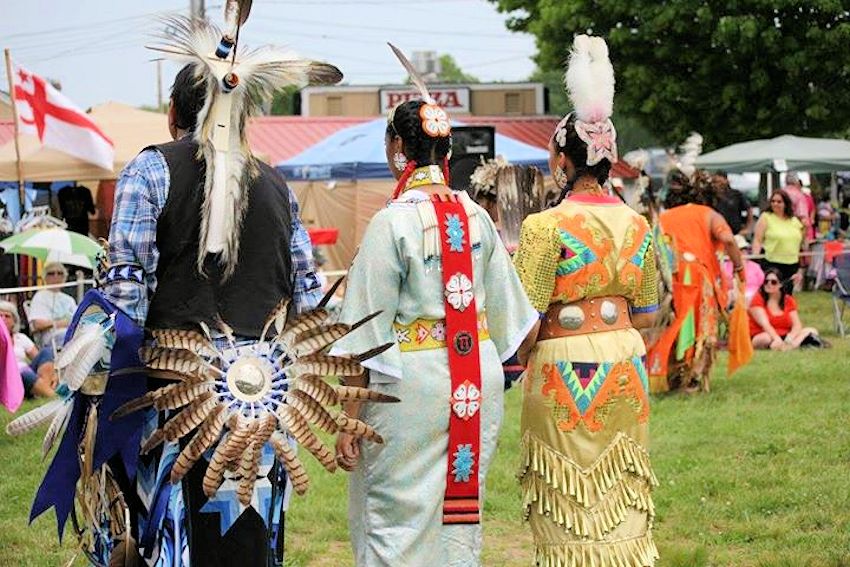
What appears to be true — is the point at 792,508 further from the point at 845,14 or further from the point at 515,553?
the point at 845,14

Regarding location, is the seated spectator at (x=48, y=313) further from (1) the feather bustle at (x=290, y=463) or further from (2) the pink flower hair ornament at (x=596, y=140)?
(1) the feather bustle at (x=290, y=463)

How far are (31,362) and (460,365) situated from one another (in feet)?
23.4

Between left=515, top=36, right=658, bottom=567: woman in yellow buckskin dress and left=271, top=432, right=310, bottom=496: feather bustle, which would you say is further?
left=515, top=36, right=658, bottom=567: woman in yellow buckskin dress

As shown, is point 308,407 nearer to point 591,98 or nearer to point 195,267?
point 195,267

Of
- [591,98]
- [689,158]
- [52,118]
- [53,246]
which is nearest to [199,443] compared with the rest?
[591,98]

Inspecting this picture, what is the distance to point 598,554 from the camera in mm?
4246

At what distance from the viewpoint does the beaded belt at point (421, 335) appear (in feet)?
12.4

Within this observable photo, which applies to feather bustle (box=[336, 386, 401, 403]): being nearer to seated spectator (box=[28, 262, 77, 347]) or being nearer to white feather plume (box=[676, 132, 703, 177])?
white feather plume (box=[676, 132, 703, 177])

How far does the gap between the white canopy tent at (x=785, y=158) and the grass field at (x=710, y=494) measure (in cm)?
979

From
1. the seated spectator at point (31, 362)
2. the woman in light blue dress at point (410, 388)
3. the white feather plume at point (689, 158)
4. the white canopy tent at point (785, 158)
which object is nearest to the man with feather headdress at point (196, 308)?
the woman in light blue dress at point (410, 388)

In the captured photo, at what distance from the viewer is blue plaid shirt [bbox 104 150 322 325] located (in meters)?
3.46

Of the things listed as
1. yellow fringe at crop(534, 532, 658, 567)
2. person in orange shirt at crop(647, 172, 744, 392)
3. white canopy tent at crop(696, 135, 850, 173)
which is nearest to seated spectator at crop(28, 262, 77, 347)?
person in orange shirt at crop(647, 172, 744, 392)

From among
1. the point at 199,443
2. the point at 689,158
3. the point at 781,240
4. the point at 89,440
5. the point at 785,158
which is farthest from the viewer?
the point at 785,158

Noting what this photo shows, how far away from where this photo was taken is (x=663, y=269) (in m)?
9.00
